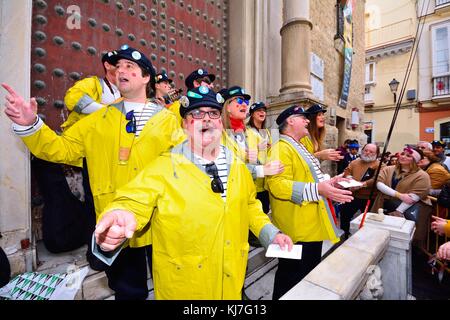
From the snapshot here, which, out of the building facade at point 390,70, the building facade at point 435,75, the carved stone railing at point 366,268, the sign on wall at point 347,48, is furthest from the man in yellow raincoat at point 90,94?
the building facade at point 435,75

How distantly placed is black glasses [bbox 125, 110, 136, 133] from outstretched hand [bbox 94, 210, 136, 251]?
0.83 meters

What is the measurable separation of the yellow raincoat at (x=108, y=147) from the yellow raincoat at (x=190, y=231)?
17.9 inches

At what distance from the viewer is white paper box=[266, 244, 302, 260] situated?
115 centimetres

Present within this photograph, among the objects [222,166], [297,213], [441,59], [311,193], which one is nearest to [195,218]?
[222,166]

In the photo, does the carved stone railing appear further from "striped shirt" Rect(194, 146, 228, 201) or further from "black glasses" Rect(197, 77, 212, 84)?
"black glasses" Rect(197, 77, 212, 84)

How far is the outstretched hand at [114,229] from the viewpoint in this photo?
898 mm

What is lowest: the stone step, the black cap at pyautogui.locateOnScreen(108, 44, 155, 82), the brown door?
the stone step

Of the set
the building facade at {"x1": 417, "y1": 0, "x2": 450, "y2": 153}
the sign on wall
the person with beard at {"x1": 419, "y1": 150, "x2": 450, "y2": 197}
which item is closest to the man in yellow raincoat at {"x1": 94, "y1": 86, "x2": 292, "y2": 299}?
the person with beard at {"x1": 419, "y1": 150, "x2": 450, "y2": 197}

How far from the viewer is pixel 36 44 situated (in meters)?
2.34

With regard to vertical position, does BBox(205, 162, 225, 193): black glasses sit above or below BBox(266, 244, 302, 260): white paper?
above

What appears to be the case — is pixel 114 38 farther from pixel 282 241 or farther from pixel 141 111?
pixel 282 241

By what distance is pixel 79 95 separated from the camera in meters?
1.89

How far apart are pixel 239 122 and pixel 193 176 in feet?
4.52

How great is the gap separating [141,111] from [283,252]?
1.40 metres
